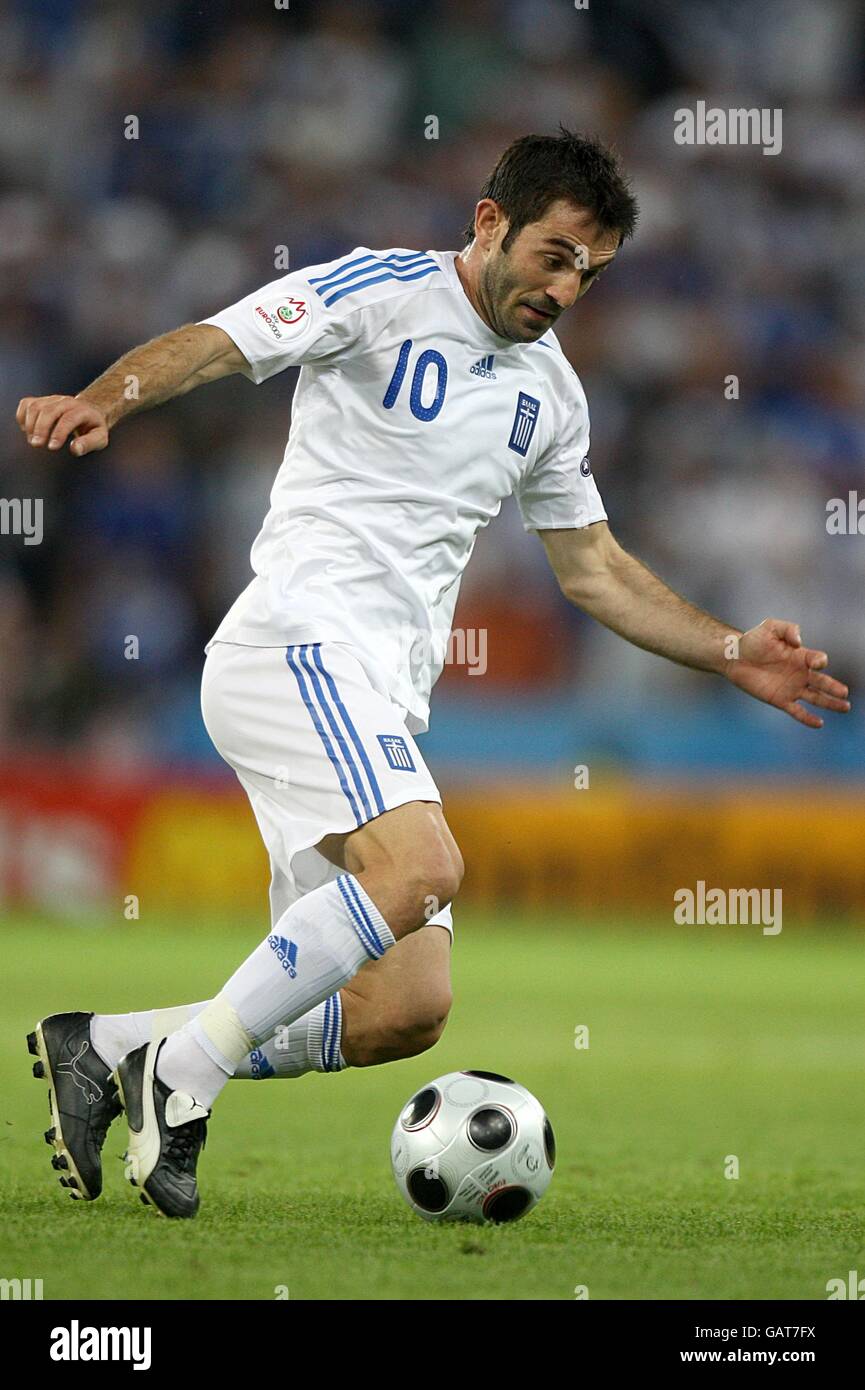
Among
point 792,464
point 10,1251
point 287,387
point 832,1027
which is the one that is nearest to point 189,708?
point 287,387

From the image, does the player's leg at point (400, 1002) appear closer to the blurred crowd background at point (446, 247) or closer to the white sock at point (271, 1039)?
the white sock at point (271, 1039)

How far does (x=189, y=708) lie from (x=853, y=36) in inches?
314

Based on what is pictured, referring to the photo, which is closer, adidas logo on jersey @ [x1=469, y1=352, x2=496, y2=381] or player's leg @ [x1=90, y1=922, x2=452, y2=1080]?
player's leg @ [x1=90, y1=922, x2=452, y2=1080]

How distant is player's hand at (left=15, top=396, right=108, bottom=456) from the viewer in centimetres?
321

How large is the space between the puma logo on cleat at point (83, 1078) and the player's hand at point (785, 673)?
5.77 feet

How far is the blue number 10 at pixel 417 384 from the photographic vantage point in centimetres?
415

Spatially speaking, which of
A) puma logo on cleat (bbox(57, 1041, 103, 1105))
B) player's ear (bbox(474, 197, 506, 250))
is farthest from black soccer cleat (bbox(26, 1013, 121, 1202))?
player's ear (bbox(474, 197, 506, 250))

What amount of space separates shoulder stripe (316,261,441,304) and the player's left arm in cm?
80

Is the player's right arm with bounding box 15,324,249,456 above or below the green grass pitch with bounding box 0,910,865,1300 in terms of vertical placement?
above

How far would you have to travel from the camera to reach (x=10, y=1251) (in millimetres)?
3301

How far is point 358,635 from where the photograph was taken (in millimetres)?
4000

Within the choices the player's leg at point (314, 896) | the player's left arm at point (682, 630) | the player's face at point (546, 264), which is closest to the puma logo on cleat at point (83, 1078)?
the player's leg at point (314, 896)

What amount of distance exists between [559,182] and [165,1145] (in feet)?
7.31

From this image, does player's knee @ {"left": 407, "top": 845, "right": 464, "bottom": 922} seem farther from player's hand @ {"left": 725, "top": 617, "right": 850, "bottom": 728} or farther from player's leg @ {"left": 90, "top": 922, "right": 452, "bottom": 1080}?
player's hand @ {"left": 725, "top": 617, "right": 850, "bottom": 728}
